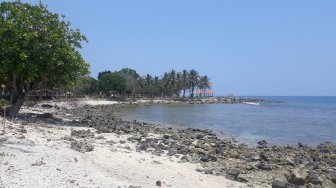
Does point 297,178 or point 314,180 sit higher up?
point 297,178

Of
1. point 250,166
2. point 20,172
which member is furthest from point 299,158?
point 20,172

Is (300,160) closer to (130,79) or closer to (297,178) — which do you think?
(297,178)

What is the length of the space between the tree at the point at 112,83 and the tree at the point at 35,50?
71.0 metres

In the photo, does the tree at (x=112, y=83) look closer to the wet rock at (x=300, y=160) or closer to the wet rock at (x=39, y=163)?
the wet rock at (x=300, y=160)

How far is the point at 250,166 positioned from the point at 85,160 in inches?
294

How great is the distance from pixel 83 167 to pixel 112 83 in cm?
8807

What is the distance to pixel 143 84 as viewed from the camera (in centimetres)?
12056

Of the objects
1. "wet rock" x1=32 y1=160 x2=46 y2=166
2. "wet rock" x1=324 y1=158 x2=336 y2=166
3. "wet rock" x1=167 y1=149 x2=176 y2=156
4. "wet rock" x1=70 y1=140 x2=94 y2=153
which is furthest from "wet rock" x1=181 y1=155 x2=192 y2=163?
"wet rock" x1=324 y1=158 x2=336 y2=166

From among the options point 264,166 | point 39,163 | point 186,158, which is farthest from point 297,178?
point 39,163

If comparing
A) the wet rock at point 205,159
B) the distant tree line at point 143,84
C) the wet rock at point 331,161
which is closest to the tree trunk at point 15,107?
the wet rock at point 205,159

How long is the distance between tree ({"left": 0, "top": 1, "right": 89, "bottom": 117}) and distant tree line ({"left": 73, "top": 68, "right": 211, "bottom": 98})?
6755cm

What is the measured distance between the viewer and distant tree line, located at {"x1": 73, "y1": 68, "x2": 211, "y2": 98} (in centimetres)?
10075

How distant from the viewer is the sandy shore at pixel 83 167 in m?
10.5

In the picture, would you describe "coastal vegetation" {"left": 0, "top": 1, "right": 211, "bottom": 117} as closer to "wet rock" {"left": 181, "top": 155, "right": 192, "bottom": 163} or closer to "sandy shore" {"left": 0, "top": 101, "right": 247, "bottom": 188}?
"sandy shore" {"left": 0, "top": 101, "right": 247, "bottom": 188}
